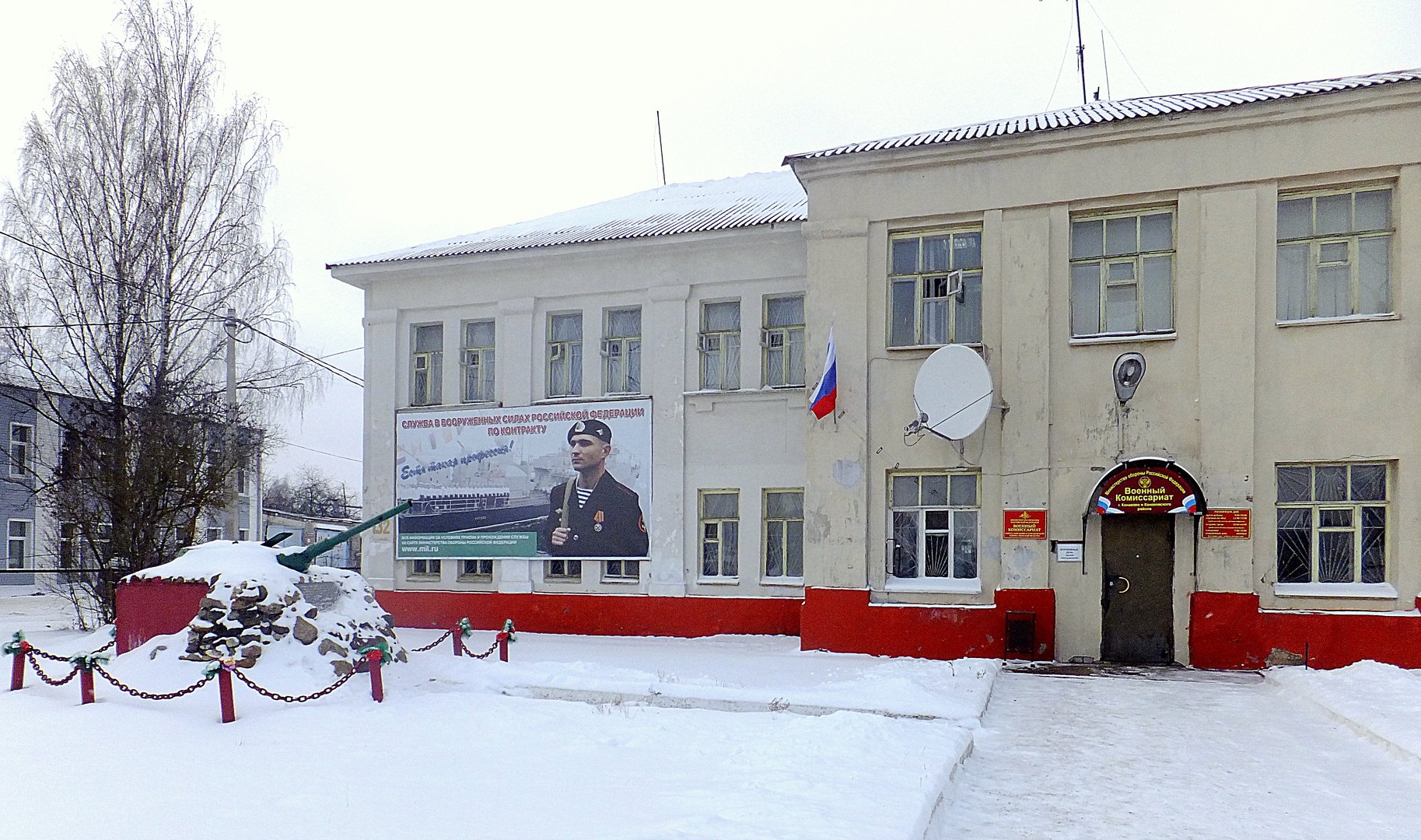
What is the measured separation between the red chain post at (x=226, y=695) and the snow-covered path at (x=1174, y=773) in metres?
6.57

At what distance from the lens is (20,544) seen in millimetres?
34344

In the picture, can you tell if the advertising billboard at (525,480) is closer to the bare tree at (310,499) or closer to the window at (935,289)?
the window at (935,289)

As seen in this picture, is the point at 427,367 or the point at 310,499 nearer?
the point at 427,367

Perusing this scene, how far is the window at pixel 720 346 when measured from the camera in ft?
56.6

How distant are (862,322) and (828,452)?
192cm

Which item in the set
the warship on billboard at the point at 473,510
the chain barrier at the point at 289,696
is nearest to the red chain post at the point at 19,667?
the chain barrier at the point at 289,696

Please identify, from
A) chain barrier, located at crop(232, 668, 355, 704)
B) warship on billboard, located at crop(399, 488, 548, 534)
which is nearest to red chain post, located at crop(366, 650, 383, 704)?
chain barrier, located at crop(232, 668, 355, 704)

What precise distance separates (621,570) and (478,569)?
287cm

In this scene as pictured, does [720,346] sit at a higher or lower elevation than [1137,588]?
higher

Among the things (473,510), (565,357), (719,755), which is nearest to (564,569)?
(473,510)

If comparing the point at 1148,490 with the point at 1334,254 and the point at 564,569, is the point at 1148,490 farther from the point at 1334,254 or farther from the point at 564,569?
the point at 564,569

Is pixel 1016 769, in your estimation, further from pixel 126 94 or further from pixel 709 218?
pixel 126 94

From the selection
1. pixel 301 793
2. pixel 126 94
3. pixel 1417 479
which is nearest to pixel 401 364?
pixel 126 94

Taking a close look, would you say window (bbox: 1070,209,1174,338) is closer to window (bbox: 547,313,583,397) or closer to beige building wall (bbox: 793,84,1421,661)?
beige building wall (bbox: 793,84,1421,661)
